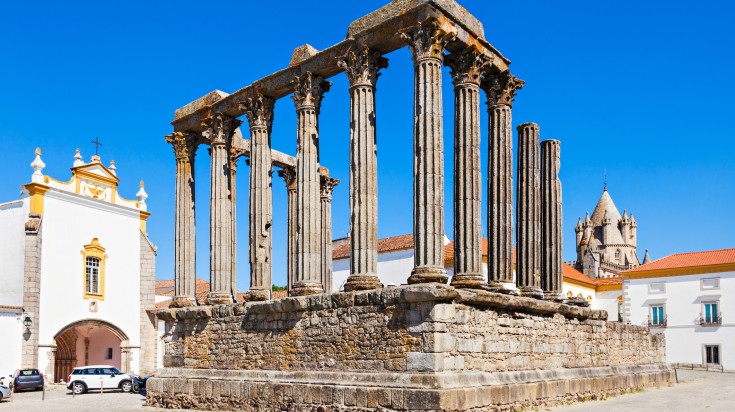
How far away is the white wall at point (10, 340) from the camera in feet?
100

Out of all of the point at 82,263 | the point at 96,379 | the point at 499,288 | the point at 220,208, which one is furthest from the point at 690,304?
the point at 220,208

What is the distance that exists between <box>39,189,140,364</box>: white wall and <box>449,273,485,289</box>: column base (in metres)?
22.7

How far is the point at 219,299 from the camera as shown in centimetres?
2025

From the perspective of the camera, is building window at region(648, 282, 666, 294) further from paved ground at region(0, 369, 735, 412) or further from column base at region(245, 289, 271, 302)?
column base at region(245, 289, 271, 302)

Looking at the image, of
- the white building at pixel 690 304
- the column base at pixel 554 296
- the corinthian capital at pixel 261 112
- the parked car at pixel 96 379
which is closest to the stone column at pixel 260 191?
the corinthian capital at pixel 261 112

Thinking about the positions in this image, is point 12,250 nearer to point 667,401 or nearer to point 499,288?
point 499,288

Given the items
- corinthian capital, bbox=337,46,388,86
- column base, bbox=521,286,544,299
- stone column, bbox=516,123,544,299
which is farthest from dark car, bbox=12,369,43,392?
column base, bbox=521,286,544,299

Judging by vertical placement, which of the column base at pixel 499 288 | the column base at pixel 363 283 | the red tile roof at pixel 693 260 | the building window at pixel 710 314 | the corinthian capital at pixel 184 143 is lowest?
the building window at pixel 710 314

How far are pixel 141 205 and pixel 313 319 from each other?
23.4 meters

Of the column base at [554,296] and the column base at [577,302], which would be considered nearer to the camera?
the column base at [554,296]

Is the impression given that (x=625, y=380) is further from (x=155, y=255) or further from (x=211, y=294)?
(x=155, y=255)

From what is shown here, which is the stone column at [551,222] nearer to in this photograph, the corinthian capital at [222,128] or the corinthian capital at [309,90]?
the corinthian capital at [309,90]

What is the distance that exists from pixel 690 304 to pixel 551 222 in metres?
28.7

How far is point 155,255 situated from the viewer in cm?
3756
